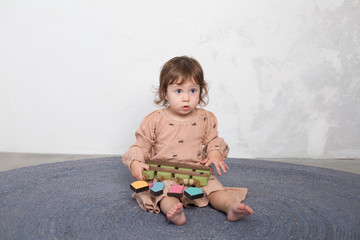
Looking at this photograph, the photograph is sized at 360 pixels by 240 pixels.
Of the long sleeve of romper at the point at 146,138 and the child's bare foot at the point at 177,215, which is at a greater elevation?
the long sleeve of romper at the point at 146,138

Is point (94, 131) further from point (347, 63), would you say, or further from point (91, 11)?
point (347, 63)

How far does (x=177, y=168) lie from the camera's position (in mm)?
998

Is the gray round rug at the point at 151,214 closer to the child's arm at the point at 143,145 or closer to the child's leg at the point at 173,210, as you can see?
the child's leg at the point at 173,210

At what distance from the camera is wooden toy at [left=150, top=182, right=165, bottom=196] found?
2.96ft

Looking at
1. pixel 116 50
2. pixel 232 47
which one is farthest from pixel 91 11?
pixel 232 47

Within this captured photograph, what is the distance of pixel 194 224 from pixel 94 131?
1.01m

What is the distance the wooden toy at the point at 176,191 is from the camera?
0.90 metres

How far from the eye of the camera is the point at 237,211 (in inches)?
33.0

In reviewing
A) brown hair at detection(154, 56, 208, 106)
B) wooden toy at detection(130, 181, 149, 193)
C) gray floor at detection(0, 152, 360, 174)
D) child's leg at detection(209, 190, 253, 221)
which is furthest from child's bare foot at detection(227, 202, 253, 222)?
gray floor at detection(0, 152, 360, 174)

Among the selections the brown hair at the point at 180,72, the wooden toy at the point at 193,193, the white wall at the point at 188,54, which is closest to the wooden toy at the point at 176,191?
the wooden toy at the point at 193,193

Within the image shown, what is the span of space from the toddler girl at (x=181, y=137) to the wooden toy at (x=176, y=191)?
0.10ft

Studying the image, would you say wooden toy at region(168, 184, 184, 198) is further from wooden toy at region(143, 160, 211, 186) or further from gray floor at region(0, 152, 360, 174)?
gray floor at region(0, 152, 360, 174)

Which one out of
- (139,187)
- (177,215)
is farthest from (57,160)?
(177,215)

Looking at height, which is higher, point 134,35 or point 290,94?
point 134,35
